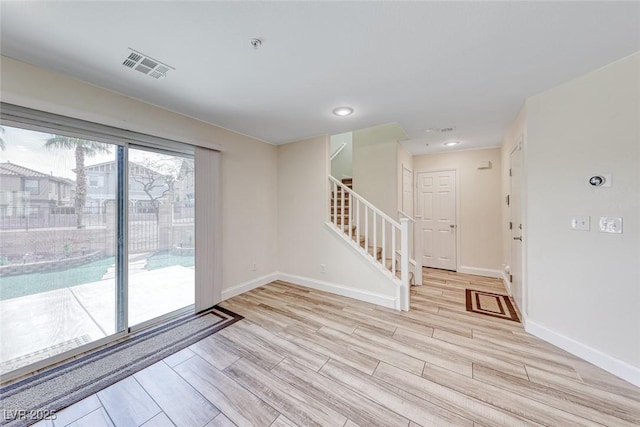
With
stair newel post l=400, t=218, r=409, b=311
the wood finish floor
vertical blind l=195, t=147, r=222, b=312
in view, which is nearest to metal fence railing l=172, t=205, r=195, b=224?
vertical blind l=195, t=147, r=222, b=312

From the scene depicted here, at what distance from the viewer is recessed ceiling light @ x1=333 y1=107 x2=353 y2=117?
255 centimetres

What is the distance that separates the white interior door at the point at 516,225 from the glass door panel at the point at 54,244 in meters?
4.41

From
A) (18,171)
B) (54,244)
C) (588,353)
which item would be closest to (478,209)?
(588,353)

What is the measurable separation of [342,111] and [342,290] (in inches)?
95.2

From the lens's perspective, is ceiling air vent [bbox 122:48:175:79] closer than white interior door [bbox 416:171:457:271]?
Yes

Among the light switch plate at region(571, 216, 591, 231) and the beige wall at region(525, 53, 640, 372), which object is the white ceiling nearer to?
the beige wall at region(525, 53, 640, 372)

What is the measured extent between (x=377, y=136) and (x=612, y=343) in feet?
11.0

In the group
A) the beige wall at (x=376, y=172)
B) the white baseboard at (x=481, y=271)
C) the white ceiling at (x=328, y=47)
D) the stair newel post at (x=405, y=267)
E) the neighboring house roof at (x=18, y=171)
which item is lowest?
the white baseboard at (x=481, y=271)

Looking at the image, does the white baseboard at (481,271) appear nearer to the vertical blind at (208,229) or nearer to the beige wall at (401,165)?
the beige wall at (401,165)

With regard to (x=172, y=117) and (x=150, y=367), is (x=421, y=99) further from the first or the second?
(x=150, y=367)

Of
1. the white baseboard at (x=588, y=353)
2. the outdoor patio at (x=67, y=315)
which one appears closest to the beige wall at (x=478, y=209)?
the white baseboard at (x=588, y=353)

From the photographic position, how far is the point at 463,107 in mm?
2527

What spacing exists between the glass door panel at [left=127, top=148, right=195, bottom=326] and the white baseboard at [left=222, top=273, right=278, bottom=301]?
446 mm

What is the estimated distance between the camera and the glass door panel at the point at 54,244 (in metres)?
1.75
